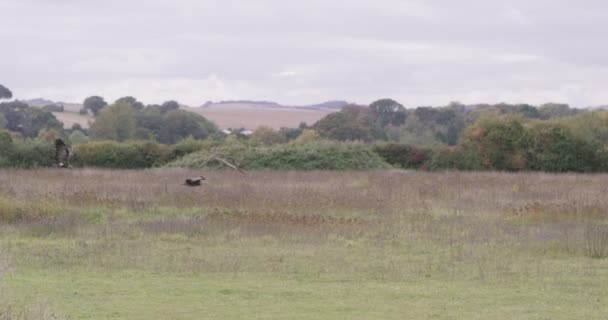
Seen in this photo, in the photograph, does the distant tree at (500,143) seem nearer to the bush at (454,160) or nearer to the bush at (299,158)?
the bush at (454,160)

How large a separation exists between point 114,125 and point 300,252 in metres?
73.0

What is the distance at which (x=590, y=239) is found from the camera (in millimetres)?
17125

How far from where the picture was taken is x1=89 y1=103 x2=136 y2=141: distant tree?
86.8 metres

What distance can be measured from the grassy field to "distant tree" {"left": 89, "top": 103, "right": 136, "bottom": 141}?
191 feet

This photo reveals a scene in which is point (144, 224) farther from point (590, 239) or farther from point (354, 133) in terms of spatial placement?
point (354, 133)

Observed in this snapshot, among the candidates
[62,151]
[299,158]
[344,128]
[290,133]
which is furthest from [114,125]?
[62,151]

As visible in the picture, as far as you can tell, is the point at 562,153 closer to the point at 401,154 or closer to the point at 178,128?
the point at 401,154

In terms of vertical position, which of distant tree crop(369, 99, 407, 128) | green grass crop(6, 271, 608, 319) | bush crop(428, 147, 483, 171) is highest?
distant tree crop(369, 99, 407, 128)

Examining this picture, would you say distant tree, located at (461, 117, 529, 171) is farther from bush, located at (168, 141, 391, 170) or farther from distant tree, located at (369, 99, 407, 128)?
distant tree, located at (369, 99, 407, 128)

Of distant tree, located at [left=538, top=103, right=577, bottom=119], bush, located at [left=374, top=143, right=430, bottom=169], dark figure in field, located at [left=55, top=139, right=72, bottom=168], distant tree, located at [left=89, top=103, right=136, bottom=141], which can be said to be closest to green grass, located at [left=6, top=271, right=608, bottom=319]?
dark figure in field, located at [left=55, top=139, right=72, bottom=168]

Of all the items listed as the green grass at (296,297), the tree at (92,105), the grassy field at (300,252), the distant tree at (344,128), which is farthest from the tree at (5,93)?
the green grass at (296,297)

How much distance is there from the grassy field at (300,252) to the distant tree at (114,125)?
191 ft

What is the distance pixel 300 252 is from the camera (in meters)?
16.6

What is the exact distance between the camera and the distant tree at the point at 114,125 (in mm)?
86750
